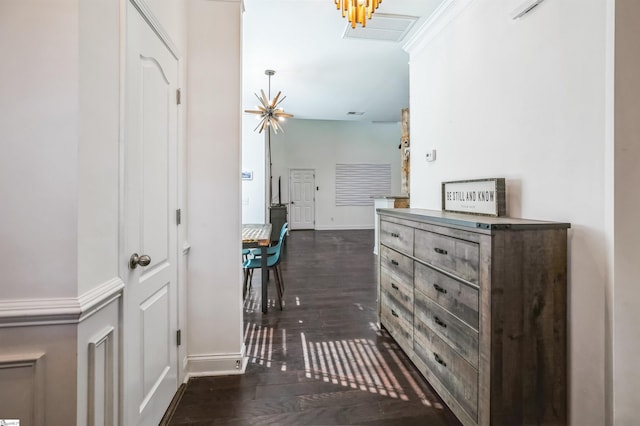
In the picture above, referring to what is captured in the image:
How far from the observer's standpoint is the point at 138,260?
1394 millimetres

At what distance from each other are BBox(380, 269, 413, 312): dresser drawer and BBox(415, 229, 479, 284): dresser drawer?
1.08ft

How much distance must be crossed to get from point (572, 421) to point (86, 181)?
2361mm

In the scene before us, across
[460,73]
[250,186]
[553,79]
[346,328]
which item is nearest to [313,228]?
[250,186]

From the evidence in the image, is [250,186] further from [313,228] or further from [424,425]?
[424,425]

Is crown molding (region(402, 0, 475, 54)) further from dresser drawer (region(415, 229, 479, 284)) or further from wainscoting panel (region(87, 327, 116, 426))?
wainscoting panel (region(87, 327, 116, 426))

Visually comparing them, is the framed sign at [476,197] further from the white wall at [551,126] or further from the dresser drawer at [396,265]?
the dresser drawer at [396,265]

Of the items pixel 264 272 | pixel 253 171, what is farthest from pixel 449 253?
pixel 253 171

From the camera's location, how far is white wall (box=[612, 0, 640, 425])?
1.28m

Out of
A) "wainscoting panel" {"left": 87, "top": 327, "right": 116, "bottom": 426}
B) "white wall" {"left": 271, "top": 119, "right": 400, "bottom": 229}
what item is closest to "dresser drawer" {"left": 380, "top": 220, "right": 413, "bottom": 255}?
"wainscoting panel" {"left": 87, "top": 327, "right": 116, "bottom": 426}

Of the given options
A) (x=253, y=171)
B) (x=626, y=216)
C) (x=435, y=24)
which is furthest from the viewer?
(x=253, y=171)

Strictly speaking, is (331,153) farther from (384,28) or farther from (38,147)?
(38,147)

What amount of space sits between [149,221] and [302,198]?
838 cm

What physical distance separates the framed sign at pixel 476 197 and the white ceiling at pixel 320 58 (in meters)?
1.84

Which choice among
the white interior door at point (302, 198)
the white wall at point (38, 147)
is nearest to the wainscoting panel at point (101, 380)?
the white wall at point (38, 147)
